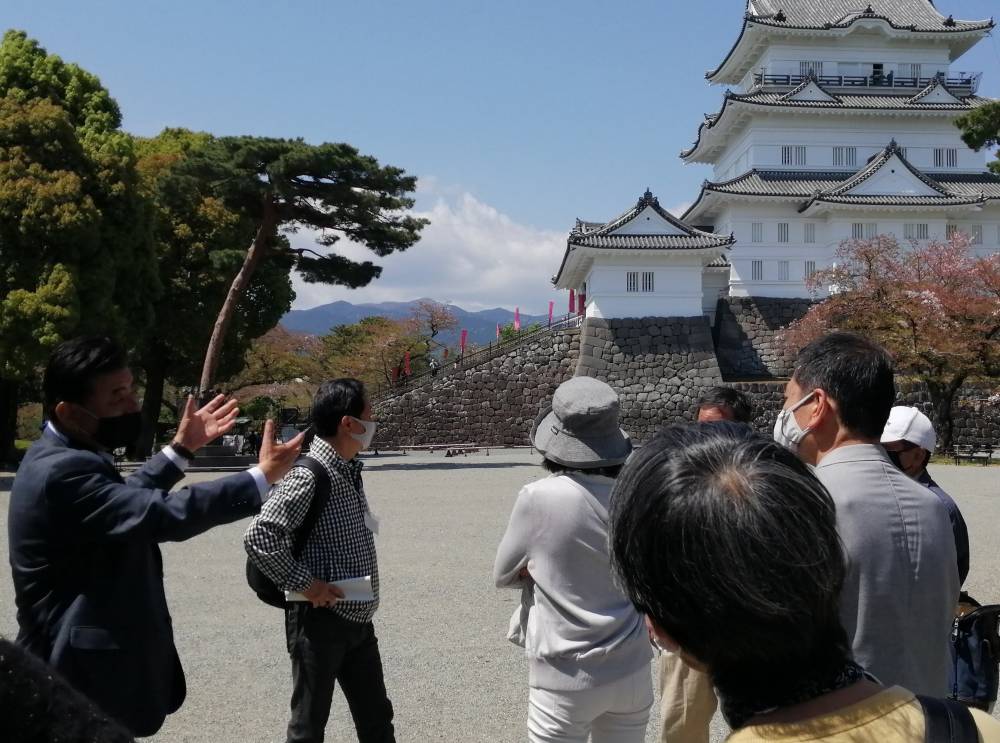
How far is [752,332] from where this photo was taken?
32719 mm

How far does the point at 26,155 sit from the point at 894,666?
70.0 ft

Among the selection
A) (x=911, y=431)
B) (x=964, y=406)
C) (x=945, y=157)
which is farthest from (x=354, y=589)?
(x=945, y=157)

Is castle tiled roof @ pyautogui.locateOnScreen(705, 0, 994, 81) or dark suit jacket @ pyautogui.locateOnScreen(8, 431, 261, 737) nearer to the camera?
dark suit jacket @ pyautogui.locateOnScreen(8, 431, 261, 737)

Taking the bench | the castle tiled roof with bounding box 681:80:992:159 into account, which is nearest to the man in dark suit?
the bench

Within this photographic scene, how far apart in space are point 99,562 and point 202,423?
0.47 m

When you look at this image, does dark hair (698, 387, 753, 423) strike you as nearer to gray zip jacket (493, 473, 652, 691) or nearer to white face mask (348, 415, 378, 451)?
gray zip jacket (493, 473, 652, 691)

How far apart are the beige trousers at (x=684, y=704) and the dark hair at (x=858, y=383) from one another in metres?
1.22

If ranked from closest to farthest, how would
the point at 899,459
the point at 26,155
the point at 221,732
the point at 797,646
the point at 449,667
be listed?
1. the point at 797,646
2. the point at 899,459
3. the point at 221,732
4. the point at 449,667
5. the point at 26,155

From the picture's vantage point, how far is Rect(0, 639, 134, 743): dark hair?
943 mm

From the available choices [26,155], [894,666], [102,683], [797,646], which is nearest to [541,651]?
[894,666]

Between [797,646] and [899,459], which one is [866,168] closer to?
[899,459]

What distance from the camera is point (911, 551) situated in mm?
2014

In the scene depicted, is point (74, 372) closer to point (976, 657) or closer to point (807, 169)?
point (976, 657)

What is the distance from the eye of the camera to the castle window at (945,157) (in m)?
34.7
